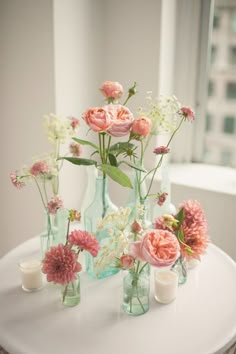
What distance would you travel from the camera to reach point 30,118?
200cm

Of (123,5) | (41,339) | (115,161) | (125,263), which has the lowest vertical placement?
(41,339)

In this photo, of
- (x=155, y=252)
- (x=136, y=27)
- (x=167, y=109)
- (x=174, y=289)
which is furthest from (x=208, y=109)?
(x=155, y=252)

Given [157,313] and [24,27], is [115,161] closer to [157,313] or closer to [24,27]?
[157,313]

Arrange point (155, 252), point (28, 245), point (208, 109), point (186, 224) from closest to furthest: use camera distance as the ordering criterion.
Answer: point (155, 252)
point (186, 224)
point (28, 245)
point (208, 109)

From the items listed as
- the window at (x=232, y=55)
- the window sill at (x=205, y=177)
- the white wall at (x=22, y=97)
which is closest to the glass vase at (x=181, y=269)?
the window sill at (x=205, y=177)

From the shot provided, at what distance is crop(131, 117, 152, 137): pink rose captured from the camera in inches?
40.6

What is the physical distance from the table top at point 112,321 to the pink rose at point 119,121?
0.48 metres

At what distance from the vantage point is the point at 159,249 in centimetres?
95

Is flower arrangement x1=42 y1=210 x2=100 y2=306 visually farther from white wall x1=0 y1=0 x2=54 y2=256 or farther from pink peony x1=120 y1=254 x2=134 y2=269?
white wall x1=0 y1=0 x2=54 y2=256

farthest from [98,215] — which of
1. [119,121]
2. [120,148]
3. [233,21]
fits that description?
[233,21]

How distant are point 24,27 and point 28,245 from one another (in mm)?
1001

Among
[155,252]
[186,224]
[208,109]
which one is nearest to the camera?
[155,252]

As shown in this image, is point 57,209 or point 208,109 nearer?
point 57,209

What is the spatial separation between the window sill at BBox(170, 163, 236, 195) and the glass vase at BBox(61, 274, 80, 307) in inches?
39.9
